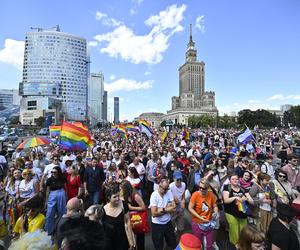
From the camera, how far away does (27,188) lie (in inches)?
214

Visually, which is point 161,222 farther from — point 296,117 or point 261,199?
point 296,117

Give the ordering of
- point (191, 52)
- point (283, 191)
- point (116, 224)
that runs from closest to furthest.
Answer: point (116, 224) → point (283, 191) → point (191, 52)

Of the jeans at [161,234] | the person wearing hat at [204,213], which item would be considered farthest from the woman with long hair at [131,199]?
the person wearing hat at [204,213]

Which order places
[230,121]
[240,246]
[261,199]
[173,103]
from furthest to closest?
[173,103]
[230,121]
[261,199]
[240,246]

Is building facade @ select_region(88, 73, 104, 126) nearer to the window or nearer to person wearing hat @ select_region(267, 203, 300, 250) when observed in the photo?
the window

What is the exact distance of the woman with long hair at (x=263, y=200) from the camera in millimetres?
4738

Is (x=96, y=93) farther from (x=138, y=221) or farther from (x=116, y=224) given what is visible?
(x=116, y=224)

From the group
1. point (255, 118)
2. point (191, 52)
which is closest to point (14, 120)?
point (255, 118)

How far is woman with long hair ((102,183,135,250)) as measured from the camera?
352 centimetres

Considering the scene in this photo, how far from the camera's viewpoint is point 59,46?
437ft

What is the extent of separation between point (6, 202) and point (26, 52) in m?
145

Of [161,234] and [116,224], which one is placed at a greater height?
[116,224]

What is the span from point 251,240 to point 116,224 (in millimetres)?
1797

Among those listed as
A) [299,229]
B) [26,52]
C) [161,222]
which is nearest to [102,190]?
[161,222]
